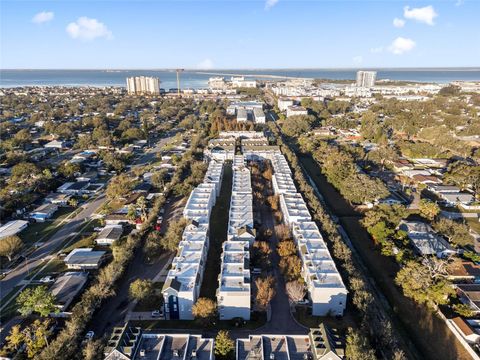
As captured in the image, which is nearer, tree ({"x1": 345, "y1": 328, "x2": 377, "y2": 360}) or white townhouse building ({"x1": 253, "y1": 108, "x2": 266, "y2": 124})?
tree ({"x1": 345, "y1": 328, "x2": 377, "y2": 360})

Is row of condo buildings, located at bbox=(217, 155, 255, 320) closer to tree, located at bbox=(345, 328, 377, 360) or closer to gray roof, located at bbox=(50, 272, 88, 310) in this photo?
tree, located at bbox=(345, 328, 377, 360)

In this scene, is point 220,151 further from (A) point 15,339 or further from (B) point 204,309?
(A) point 15,339

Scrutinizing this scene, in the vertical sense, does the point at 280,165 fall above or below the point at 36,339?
above

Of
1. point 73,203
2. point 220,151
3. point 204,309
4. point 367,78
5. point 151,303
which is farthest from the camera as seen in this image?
point 367,78

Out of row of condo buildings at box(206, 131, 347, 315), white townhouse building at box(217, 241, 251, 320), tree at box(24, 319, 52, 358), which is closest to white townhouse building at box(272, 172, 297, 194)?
row of condo buildings at box(206, 131, 347, 315)

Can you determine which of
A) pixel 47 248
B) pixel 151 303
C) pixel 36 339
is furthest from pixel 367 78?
pixel 36 339

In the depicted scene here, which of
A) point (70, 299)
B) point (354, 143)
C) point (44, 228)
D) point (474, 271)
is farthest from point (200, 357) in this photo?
point (354, 143)

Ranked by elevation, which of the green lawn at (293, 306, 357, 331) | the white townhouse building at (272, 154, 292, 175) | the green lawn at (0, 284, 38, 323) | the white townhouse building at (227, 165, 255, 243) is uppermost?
the white townhouse building at (272, 154, 292, 175)

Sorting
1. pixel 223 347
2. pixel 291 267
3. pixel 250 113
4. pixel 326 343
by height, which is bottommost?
pixel 291 267

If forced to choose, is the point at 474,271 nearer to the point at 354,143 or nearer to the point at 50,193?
the point at 354,143
